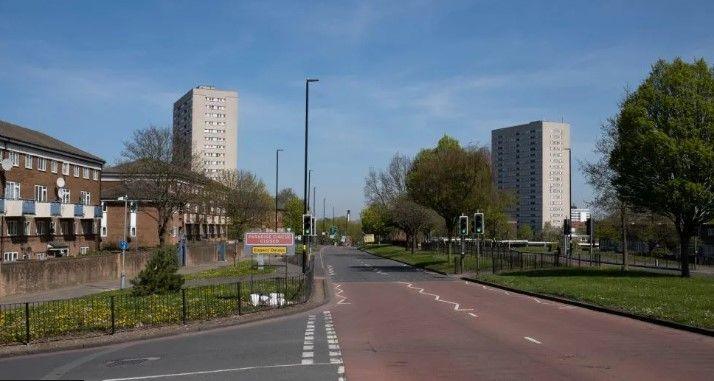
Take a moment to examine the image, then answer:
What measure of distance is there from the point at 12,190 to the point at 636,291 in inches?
1708

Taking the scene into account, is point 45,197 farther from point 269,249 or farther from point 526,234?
point 526,234

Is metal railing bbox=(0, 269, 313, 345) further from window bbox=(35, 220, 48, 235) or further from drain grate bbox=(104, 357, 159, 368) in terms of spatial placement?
window bbox=(35, 220, 48, 235)

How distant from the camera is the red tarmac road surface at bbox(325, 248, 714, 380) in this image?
11.4m

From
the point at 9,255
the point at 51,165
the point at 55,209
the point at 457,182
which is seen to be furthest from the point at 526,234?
the point at 9,255

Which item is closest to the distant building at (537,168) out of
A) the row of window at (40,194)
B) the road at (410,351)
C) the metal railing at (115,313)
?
the row of window at (40,194)

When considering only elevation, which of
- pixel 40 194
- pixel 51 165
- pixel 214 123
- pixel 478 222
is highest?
pixel 214 123

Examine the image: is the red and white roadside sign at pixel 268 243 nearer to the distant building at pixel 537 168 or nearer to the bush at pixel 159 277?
the bush at pixel 159 277

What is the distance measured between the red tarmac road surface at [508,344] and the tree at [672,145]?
14047mm

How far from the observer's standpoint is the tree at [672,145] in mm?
34625

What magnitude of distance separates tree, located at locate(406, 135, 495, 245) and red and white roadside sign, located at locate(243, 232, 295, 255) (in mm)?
28644

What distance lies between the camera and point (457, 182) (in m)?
54.2

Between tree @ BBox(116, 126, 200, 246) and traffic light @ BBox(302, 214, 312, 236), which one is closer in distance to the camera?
traffic light @ BBox(302, 214, 312, 236)

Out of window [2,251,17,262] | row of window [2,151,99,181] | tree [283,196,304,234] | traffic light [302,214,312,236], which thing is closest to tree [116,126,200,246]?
row of window [2,151,99,181]

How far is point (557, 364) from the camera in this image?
39.7 feet
